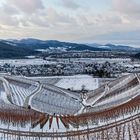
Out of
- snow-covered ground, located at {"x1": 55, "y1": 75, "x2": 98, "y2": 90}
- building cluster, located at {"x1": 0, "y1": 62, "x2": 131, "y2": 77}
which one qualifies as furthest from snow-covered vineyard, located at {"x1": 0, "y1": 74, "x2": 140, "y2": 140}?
building cluster, located at {"x1": 0, "y1": 62, "x2": 131, "y2": 77}

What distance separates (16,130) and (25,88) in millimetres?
22391

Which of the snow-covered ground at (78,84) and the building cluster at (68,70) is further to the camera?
the building cluster at (68,70)

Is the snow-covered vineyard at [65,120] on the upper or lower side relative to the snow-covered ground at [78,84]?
upper

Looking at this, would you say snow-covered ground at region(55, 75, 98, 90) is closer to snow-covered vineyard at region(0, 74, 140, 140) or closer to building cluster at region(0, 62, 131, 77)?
building cluster at region(0, 62, 131, 77)

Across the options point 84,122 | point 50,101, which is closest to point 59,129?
point 84,122

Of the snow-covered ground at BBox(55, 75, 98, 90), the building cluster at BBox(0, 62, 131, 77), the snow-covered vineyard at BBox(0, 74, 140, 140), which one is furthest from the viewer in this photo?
the building cluster at BBox(0, 62, 131, 77)

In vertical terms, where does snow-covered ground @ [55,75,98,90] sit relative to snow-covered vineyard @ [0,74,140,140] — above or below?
below

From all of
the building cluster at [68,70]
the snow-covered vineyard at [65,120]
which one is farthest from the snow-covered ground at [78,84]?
the snow-covered vineyard at [65,120]

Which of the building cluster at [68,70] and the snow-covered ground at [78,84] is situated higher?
the building cluster at [68,70]

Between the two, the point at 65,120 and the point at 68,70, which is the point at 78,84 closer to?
the point at 68,70

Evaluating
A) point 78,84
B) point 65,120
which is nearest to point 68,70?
point 78,84

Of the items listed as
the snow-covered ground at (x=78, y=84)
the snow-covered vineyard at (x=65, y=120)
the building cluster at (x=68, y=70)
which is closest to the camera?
the snow-covered vineyard at (x=65, y=120)

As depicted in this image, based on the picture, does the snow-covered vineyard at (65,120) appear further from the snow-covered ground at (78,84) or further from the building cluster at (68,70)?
the building cluster at (68,70)

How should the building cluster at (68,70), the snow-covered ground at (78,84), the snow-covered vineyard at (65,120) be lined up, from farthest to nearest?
the building cluster at (68,70) → the snow-covered ground at (78,84) → the snow-covered vineyard at (65,120)
